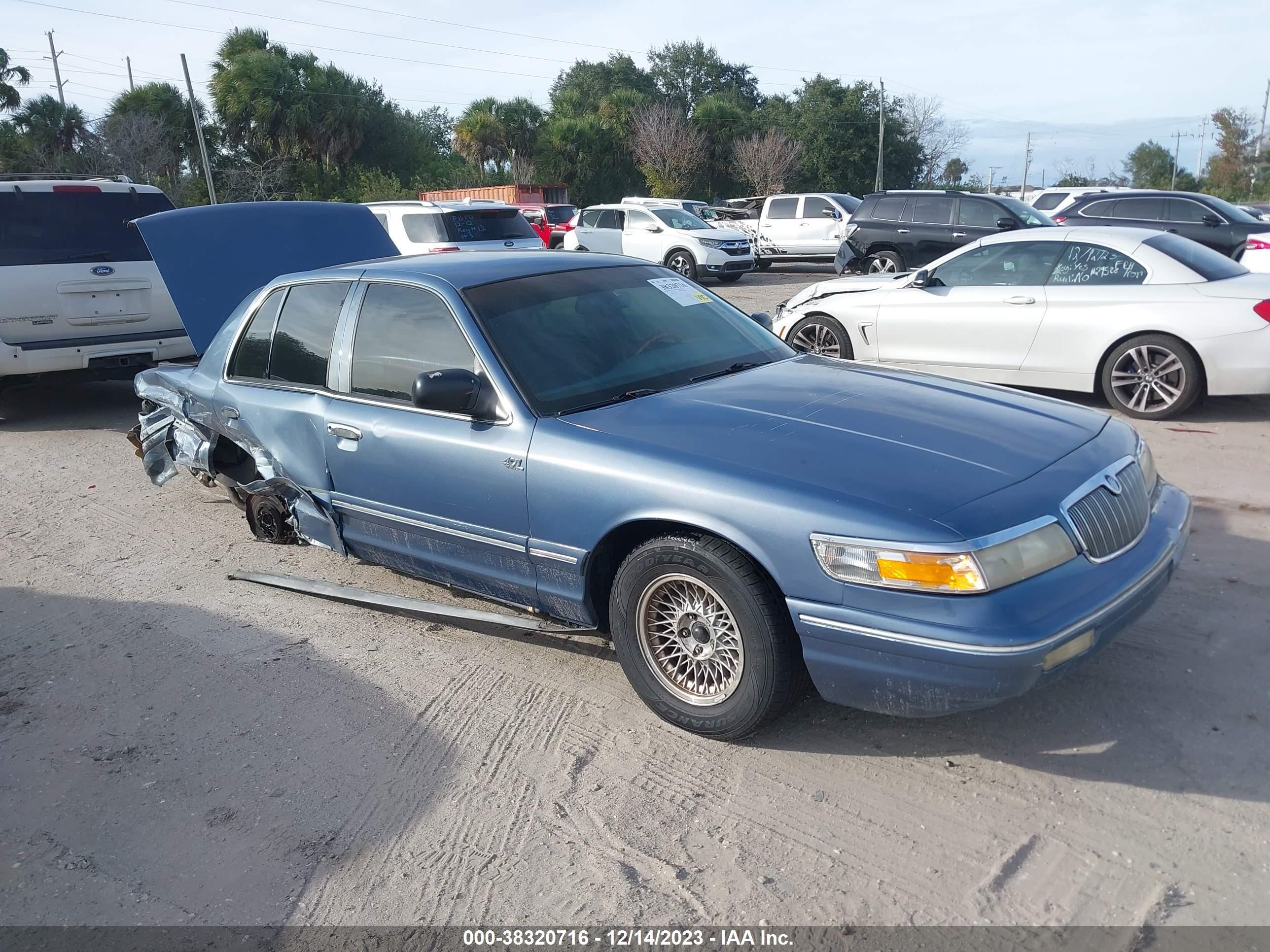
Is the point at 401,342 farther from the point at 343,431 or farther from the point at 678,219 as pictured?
the point at 678,219

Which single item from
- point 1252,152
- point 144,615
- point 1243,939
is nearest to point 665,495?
point 1243,939

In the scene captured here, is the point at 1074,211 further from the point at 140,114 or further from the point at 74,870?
the point at 140,114

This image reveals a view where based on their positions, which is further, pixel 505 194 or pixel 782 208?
pixel 505 194

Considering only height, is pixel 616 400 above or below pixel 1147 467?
above

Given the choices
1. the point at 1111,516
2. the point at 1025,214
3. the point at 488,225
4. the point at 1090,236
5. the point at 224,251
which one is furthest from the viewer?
the point at 1025,214

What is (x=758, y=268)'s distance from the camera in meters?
24.0

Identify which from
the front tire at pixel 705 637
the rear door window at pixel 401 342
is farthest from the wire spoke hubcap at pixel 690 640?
the rear door window at pixel 401 342

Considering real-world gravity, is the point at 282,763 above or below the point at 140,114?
below

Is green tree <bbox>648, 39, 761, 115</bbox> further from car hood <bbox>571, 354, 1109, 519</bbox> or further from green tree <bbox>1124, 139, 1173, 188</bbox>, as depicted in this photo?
car hood <bbox>571, 354, 1109, 519</bbox>

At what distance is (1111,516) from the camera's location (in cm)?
338

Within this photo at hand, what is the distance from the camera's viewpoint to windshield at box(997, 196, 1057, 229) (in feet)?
50.3

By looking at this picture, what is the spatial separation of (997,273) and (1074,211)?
27.2ft

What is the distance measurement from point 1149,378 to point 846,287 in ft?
8.79

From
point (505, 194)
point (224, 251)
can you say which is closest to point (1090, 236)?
point (224, 251)
